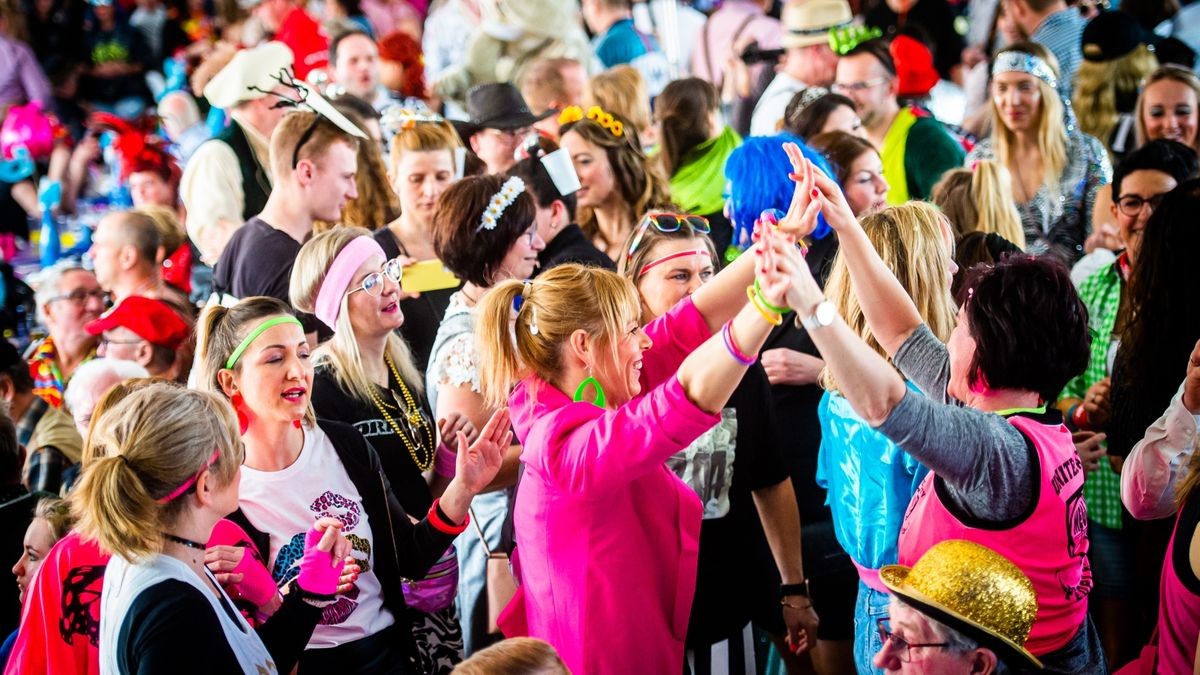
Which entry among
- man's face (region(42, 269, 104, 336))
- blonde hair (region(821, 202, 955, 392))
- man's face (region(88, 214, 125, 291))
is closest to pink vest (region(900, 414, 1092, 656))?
blonde hair (region(821, 202, 955, 392))

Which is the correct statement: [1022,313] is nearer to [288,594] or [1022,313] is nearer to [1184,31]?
[288,594]

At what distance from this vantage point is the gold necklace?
3.42 m

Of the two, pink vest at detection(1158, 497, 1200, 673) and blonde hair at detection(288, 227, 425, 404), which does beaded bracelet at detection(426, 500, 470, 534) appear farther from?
pink vest at detection(1158, 497, 1200, 673)

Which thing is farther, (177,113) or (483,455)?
(177,113)

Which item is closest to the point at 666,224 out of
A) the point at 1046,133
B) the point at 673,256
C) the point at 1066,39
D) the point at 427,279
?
the point at 673,256

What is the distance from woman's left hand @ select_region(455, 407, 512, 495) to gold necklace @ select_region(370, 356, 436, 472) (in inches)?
18.3

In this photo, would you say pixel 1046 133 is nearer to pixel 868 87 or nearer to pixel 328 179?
pixel 868 87

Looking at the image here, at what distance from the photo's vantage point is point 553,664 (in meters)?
2.29

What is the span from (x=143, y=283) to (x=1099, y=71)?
4578 mm

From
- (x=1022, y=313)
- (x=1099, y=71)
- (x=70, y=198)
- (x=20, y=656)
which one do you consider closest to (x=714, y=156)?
(x=1099, y=71)

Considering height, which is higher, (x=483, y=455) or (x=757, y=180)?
(x=757, y=180)

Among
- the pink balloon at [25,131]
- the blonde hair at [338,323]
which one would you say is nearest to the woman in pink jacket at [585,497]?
the blonde hair at [338,323]

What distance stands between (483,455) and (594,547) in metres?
0.52

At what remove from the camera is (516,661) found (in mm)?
2262
